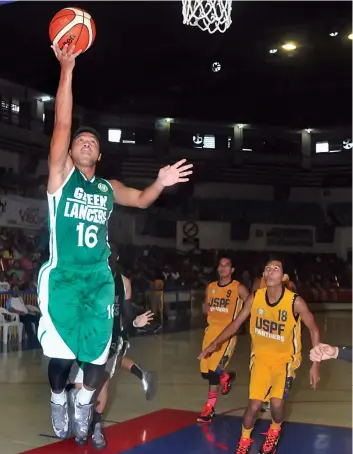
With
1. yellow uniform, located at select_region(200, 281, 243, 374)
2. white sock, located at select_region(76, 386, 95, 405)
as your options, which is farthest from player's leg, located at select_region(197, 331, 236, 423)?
white sock, located at select_region(76, 386, 95, 405)

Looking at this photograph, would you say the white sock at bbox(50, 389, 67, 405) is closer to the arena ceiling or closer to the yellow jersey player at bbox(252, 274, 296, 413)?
the yellow jersey player at bbox(252, 274, 296, 413)

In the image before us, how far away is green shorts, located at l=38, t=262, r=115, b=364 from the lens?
480 cm

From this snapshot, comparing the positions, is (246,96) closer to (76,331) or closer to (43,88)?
(43,88)

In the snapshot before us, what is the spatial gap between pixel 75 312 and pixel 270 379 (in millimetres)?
1716

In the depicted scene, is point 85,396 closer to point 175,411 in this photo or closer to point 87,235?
point 87,235

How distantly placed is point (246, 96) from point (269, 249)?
270 inches

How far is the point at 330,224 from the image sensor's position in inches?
1149

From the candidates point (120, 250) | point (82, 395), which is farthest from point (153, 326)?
point (82, 395)

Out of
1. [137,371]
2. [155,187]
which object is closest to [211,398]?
[137,371]

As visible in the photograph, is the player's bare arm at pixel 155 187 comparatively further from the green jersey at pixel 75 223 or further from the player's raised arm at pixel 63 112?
the player's raised arm at pixel 63 112

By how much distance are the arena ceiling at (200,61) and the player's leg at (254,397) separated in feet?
34.7

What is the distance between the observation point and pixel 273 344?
552 centimetres

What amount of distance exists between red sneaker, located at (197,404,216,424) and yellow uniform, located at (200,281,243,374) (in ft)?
1.28

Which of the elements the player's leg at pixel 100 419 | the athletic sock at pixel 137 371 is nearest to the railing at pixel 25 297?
the athletic sock at pixel 137 371
